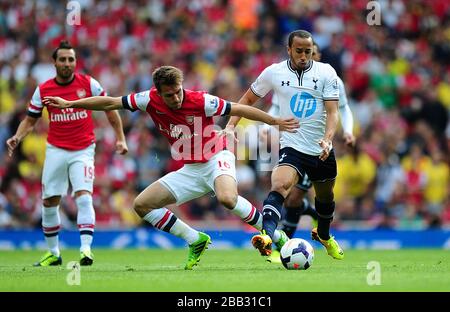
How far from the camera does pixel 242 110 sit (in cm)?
1045

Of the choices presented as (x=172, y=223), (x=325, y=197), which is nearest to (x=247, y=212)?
(x=172, y=223)

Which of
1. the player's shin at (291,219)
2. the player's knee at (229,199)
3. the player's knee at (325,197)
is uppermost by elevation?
the player's knee at (229,199)

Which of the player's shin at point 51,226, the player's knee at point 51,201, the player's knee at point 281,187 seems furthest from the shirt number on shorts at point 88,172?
the player's knee at point 281,187

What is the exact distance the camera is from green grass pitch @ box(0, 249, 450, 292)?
864 cm

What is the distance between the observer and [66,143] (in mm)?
12641

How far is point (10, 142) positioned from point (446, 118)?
1154cm

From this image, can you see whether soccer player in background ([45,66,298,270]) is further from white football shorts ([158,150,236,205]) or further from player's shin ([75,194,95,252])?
player's shin ([75,194,95,252])

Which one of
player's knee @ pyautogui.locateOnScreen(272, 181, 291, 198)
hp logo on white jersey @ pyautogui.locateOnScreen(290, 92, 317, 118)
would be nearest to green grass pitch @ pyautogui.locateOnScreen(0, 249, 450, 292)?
player's knee @ pyautogui.locateOnScreen(272, 181, 291, 198)

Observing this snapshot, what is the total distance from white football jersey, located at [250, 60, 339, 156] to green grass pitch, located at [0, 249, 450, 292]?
59.5 inches

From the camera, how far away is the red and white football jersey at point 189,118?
10680 millimetres

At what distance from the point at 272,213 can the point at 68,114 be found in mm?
3472

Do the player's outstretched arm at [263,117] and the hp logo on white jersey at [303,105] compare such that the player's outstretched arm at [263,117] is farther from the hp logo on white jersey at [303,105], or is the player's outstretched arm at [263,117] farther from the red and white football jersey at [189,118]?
the hp logo on white jersey at [303,105]
